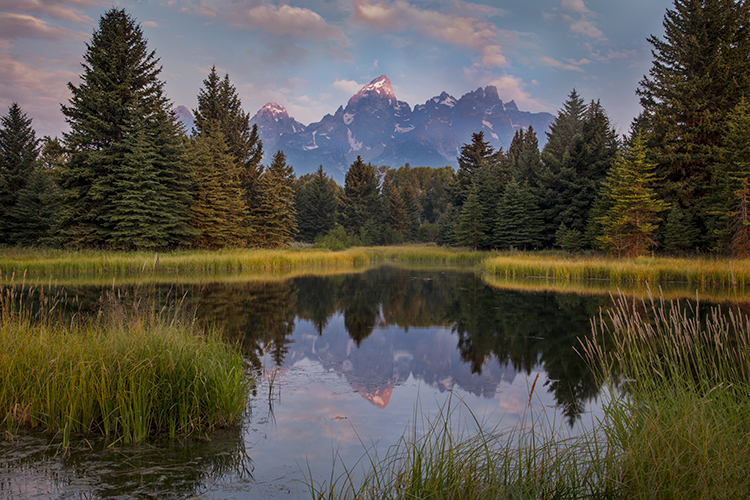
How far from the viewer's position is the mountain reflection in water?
6.25 metres

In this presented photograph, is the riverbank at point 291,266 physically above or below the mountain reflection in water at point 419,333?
above

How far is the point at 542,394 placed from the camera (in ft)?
17.7

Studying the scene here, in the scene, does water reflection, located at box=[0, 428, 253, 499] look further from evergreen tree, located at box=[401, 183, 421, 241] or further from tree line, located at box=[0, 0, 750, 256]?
evergreen tree, located at box=[401, 183, 421, 241]

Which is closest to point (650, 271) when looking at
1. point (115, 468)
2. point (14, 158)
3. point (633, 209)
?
point (633, 209)

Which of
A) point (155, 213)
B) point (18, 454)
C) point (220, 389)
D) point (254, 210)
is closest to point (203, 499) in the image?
point (220, 389)

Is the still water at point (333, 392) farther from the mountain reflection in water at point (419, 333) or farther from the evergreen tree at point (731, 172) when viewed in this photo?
the evergreen tree at point (731, 172)

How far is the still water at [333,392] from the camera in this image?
123 inches

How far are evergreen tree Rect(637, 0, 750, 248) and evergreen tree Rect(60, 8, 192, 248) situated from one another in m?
29.0

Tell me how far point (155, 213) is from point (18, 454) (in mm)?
24682

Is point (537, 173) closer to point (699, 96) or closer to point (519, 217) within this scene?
point (519, 217)

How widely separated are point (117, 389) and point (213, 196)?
96.7ft

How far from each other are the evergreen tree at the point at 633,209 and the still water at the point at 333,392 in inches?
491

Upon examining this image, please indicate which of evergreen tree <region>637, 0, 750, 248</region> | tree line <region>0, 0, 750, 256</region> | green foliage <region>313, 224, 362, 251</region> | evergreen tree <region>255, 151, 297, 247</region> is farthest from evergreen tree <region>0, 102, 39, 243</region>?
evergreen tree <region>637, 0, 750, 248</region>

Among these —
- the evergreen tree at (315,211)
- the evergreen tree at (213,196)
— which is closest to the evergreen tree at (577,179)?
the evergreen tree at (213,196)
